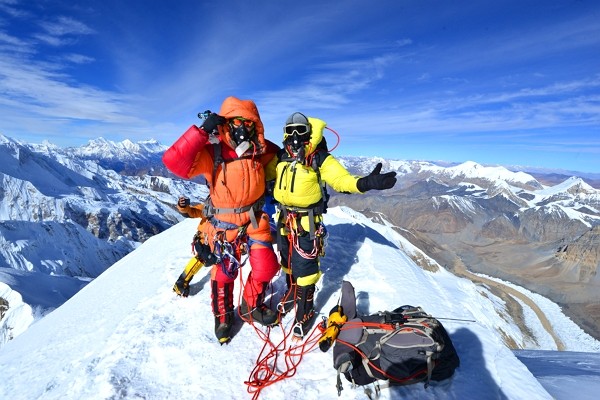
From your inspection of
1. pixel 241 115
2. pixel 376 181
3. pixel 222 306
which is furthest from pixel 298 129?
pixel 222 306

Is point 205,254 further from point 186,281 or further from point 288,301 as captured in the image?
point 288,301

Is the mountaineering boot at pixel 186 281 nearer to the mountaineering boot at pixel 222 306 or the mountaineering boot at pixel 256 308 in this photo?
the mountaineering boot at pixel 222 306

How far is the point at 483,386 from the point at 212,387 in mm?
4052

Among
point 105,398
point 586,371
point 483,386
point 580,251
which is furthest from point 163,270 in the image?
point 580,251

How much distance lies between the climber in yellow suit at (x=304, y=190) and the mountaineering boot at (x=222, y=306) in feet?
4.15

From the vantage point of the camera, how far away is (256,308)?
6.52 m

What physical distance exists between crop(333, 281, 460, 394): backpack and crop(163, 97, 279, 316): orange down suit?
6.93 feet

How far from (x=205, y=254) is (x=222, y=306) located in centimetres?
110

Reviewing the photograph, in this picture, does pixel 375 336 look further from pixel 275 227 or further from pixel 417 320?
pixel 275 227

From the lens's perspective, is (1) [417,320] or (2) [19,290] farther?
(2) [19,290]

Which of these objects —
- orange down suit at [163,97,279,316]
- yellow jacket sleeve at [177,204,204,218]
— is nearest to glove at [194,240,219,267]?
orange down suit at [163,97,279,316]

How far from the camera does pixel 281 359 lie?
219 inches

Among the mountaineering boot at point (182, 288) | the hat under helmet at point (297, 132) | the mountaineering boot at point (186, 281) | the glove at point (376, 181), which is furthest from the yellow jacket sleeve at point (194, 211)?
the glove at point (376, 181)

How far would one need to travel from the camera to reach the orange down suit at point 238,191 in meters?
5.73
